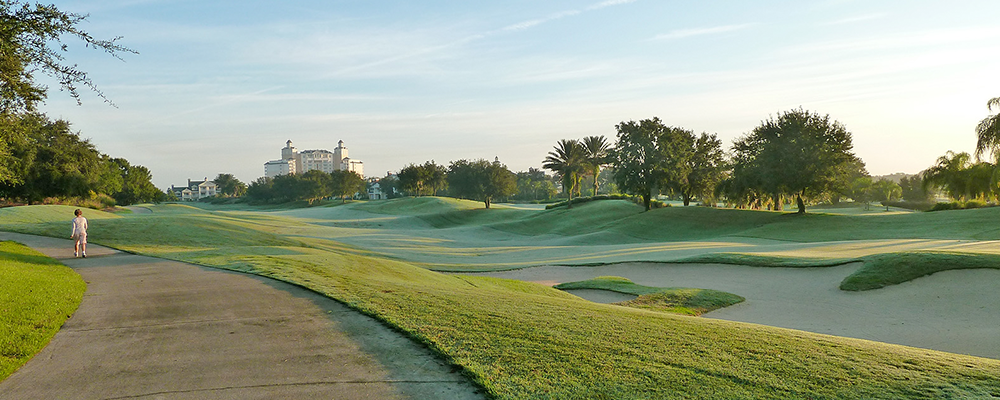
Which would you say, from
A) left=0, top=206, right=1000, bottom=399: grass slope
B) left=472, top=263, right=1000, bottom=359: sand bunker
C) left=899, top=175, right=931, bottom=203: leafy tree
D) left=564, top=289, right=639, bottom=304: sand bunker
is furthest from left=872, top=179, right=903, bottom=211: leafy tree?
left=0, top=206, right=1000, bottom=399: grass slope

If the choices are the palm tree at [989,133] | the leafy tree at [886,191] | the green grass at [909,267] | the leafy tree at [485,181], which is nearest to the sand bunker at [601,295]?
the green grass at [909,267]

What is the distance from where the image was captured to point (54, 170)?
49.2 m

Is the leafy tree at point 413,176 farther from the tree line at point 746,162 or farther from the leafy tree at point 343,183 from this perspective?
the tree line at point 746,162

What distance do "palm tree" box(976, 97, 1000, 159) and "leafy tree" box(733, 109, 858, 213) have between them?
7823mm

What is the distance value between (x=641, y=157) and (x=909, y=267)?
123ft

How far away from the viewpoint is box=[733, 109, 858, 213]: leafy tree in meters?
41.5

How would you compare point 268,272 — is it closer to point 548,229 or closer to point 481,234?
point 481,234

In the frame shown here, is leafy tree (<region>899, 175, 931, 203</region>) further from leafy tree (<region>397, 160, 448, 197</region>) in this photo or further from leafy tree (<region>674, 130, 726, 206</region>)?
leafy tree (<region>397, 160, 448, 197</region>)

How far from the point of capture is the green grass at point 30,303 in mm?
6547

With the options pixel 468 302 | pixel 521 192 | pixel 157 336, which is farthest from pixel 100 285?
pixel 521 192

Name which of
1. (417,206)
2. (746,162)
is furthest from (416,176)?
(746,162)

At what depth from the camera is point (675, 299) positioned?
15.7 metres

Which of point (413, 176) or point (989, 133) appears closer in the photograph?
point (989, 133)

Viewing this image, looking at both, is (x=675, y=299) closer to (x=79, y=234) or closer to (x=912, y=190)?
(x=79, y=234)
